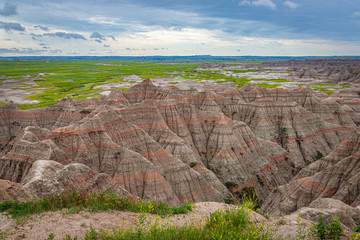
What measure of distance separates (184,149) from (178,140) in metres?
2.37

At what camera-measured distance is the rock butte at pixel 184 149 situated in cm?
2388

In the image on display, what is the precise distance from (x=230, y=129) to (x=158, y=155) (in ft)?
69.2

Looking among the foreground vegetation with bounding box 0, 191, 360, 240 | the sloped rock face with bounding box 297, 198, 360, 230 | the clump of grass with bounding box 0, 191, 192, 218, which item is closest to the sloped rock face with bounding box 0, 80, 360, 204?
the clump of grass with bounding box 0, 191, 192, 218

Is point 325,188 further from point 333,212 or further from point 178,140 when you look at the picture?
point 178,140

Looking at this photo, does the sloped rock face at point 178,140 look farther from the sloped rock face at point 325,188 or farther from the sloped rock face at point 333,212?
the sloped rock face at point 333,212

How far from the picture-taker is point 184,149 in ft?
137

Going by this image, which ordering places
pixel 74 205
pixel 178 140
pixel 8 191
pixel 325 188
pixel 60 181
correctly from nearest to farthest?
1. pixel 74 205
2. pixel 8 191
3. pixel 60 181
4. pixel 325 188
5. pixel 178 140

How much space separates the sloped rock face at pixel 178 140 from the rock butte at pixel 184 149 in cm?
16

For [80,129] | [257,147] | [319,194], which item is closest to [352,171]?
[319,194]

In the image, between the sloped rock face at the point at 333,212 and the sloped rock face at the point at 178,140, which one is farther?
the sloped rock face at the point at 178,140

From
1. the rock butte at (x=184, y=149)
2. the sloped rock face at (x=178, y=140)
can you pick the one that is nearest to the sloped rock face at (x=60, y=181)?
the rock butte at (x=184, y=149)

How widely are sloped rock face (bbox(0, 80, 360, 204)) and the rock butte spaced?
16 centimetres

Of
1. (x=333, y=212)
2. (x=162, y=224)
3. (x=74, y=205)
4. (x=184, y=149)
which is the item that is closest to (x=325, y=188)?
(x=333, y=212)

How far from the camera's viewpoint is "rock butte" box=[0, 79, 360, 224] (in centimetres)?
2388
